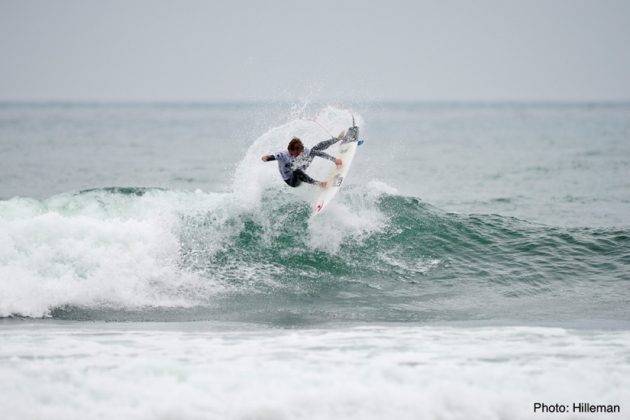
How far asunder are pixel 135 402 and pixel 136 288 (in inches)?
168

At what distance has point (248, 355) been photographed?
31.4 ft

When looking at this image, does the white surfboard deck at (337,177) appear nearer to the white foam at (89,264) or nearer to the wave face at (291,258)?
the wave face at (291,258)

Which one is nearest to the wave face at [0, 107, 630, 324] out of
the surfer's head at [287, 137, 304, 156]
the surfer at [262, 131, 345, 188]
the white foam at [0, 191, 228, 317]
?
the white foam at [0, 191, 228, 317]

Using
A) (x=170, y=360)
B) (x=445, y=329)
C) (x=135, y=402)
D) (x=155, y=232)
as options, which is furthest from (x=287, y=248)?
(x=135, y=402)

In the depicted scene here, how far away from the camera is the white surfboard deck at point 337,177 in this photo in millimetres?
14703

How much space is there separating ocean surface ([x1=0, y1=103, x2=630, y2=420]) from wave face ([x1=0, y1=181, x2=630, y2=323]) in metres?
0.05

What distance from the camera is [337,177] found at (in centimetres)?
1491

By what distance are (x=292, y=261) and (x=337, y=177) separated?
6.55ft

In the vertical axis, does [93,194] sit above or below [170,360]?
above

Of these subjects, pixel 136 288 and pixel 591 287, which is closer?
pixel 136 288

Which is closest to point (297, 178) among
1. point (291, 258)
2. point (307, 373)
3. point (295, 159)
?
point (295, 159)

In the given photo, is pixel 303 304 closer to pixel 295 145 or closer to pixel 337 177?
pixel 295 145

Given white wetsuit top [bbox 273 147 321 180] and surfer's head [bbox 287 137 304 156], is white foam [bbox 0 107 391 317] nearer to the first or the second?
white wetsuit top [bbox 273 147 321 180]

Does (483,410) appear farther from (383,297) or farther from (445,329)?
(383,297)
